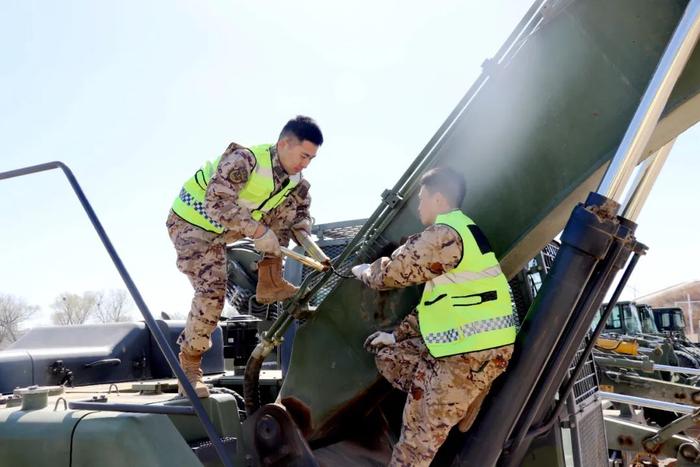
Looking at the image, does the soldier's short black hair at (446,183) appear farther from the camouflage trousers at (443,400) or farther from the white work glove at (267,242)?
the white work glove at (267,242)

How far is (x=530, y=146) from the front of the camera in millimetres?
2680

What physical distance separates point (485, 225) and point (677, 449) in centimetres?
559

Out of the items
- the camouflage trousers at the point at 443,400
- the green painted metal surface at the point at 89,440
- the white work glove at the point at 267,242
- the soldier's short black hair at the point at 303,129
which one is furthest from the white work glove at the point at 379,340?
the soldier's short black hair at the point at 303,129

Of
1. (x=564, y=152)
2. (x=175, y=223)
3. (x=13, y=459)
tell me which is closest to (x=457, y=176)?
(x=564, y=152)

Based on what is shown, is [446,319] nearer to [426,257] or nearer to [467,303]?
[467,303]

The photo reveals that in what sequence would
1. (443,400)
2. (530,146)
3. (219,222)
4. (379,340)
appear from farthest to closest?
(219,222)
(379,340)
(530,146)
(443,400)

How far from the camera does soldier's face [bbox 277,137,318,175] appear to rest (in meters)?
3.18

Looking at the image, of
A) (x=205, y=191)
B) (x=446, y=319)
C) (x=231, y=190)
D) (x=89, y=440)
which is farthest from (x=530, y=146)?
(x=89, y=440)

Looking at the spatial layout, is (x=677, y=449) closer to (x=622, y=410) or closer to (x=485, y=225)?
(x=622, y=410)

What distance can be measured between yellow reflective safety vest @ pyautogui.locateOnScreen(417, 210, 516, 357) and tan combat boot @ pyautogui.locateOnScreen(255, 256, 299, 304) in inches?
33.3

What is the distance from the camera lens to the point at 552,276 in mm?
2533

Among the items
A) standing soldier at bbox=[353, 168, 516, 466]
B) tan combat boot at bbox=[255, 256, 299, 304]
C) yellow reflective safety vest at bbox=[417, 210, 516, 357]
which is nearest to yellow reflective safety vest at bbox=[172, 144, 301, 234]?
tan combat boot at bbox=[255, 256, 299, 304]

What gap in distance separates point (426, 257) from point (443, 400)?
554mm

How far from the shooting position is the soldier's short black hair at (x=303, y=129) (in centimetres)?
316
